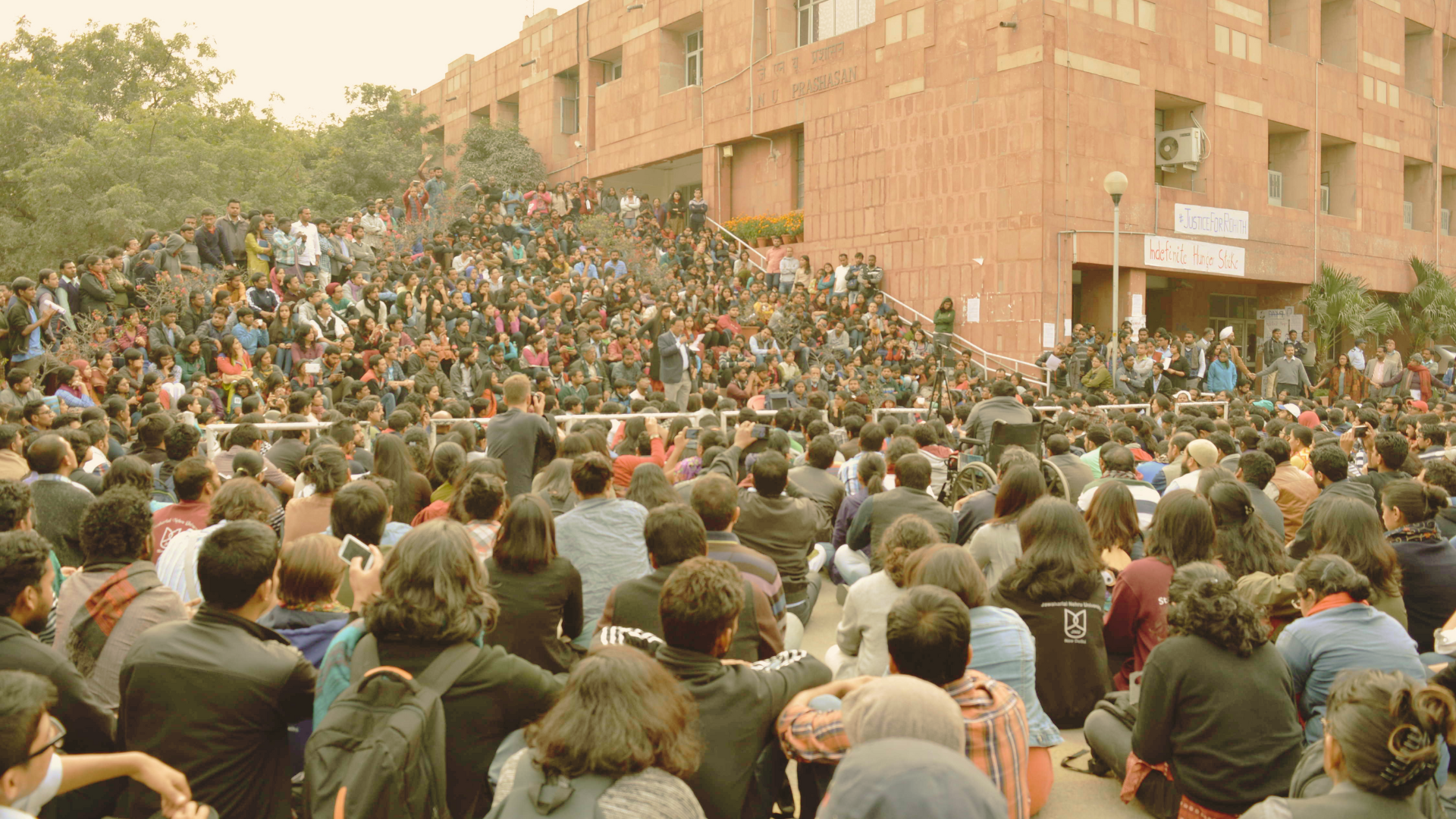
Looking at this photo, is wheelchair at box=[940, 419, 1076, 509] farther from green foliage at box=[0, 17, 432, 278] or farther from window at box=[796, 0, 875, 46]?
green foliage at box=[0, 17, 432, 278]

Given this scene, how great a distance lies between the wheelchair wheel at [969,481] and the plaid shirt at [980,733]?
5.71 metres

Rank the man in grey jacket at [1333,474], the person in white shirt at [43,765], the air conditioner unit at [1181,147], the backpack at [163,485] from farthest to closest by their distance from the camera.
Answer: the air conditioner unit at [1181,147] < the backpack at [163,485] < the man in grey jacket at [1333,474] < the person in white shirt at [43,765]

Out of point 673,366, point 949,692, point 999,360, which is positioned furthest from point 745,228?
point 949,692

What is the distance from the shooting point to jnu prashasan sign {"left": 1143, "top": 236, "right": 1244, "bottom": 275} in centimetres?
2205

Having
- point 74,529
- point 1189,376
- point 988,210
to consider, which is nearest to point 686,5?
point 988,210

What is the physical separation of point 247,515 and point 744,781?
274cm

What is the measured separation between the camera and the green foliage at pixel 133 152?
24078 mm

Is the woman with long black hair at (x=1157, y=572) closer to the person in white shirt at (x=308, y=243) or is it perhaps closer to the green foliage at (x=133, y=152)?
the person in white shirt at (x=308, y=243)

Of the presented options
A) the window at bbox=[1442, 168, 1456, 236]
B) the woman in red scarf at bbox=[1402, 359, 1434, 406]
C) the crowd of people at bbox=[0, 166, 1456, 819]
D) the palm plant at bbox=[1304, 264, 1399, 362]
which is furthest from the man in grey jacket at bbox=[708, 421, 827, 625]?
the window at bbox=[1442, 168, 1456, 236]

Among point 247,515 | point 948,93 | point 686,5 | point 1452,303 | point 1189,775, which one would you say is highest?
point 686,5

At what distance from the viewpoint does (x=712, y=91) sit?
27.8m

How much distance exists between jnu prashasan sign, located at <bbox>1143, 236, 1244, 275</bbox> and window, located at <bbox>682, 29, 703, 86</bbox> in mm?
13401

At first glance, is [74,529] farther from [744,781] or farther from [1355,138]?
[1355,138]

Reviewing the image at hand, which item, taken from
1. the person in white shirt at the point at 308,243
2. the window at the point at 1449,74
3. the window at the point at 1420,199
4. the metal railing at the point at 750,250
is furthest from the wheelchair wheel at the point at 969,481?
the window at the point at 1449,74
